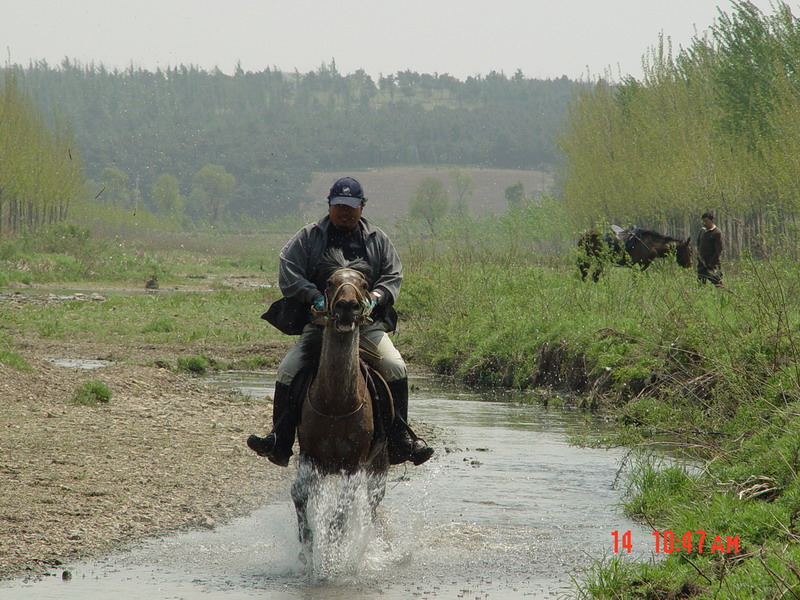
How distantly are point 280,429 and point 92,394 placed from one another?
6504mm

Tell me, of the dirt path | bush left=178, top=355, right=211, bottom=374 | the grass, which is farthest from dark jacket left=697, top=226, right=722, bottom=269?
the dirt path

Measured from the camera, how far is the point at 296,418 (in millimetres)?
7762

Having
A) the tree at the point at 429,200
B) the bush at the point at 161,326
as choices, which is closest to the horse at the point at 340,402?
the bush at the point at 161,326

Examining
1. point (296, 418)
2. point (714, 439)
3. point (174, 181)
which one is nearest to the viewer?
point (296, 418)

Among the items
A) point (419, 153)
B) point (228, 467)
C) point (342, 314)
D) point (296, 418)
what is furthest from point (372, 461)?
point (419, 153)

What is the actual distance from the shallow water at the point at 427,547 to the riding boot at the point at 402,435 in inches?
23.6

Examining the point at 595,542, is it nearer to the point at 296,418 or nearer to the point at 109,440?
the point at 296,418

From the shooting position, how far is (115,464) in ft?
33.1

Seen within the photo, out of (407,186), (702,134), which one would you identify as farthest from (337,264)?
(407,186)

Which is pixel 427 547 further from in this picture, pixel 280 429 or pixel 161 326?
pixel 161 326

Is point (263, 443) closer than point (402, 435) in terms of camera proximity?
Yes

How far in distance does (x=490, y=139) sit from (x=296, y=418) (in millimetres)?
186915

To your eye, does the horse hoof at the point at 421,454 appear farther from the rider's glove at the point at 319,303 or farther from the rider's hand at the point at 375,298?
the rider's glove at the point at 319,303

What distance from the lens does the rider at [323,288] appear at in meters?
7.67
